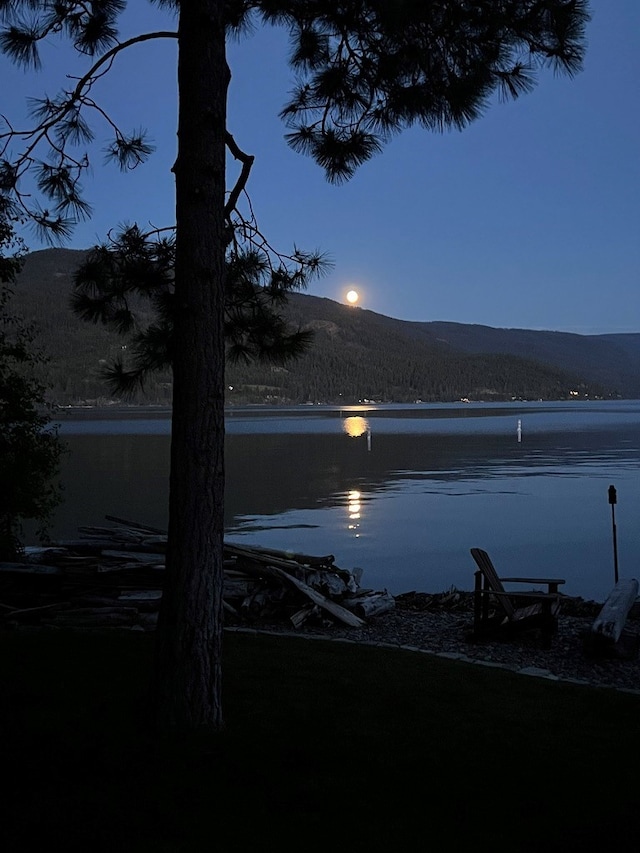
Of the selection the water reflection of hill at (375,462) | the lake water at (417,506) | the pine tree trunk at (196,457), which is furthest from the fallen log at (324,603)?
the water reflection of hill at (375,462)

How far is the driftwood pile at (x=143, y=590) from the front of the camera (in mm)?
10477

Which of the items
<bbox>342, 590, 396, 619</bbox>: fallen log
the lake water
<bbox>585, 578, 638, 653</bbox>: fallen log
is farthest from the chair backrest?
the lake water

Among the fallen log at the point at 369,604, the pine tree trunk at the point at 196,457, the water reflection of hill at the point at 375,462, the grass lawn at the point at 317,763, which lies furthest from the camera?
the water reflection of hill at the point at 375,462

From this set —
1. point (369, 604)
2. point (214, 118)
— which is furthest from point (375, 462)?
point (214, 118)

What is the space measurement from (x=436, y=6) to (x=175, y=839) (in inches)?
281

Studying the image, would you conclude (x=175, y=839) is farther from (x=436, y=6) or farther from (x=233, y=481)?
(x=233, y=481)

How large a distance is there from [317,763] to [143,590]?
627cm

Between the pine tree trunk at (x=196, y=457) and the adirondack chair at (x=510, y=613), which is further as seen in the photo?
the adirondack chair at (x=510, y=613)

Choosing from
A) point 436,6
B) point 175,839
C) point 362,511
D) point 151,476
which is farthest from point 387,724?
point 151,476

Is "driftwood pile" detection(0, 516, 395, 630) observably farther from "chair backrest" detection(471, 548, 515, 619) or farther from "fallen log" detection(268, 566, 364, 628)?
"chair backrest" detection(471, 548, 515, 619)

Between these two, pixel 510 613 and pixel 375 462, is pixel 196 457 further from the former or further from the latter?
pixel 375 462

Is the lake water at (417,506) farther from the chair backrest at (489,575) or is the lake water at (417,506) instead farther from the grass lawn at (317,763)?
the grass lawn at (317,763)

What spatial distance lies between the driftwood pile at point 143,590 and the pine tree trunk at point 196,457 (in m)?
4.42

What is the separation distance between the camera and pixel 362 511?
84.8 ft
